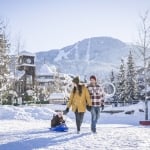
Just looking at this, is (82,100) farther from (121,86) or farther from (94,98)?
(121,86)

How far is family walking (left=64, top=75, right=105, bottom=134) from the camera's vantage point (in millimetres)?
14164

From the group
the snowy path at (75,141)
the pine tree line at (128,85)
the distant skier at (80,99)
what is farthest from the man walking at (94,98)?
the pine tree line at (128,85)

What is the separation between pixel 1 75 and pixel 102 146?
40075mm

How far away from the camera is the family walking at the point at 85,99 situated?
14.2 meters

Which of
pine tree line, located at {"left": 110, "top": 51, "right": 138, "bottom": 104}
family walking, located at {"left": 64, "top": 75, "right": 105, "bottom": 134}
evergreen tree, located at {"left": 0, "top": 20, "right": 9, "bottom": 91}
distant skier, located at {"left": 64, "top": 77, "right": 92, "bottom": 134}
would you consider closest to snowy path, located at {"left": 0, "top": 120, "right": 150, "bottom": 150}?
family walking, located at {"left": 64, "top": 75, "right": 105, "bottom": 134}

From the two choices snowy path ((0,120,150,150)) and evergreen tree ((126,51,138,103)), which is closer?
snowy path ((0,120,150,150))

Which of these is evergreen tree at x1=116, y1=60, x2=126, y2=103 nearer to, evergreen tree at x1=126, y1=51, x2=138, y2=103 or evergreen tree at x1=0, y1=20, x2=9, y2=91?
evergreen tree at x1=126, y1=51, x2=138, y2=103

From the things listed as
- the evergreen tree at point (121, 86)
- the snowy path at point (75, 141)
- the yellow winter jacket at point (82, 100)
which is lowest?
the snowy path at point (75, 141)

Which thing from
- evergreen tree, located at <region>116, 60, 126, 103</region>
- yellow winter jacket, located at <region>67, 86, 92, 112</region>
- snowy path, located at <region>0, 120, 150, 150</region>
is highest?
evergreen tree, located at <region>116, 60, 126, 103</region>

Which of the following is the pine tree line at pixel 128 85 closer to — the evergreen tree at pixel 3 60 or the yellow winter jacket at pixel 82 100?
the evergreen tree at pixel 3 60

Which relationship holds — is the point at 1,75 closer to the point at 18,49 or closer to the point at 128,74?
the point at 18,49

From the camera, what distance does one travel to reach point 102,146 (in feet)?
37.8

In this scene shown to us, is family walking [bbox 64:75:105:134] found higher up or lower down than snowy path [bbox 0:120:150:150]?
higher up

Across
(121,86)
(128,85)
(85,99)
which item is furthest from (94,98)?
(121,86)
